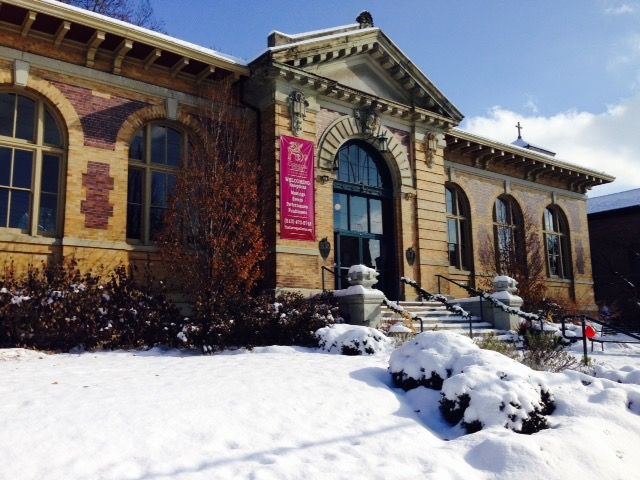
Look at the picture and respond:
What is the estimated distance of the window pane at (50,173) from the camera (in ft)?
42.9

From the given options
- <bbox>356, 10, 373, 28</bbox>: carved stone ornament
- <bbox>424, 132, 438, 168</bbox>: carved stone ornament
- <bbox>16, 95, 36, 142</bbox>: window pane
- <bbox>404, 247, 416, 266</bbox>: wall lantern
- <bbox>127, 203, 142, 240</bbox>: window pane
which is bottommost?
<bbox>404, 247, 416, 266</bbox>: wall lantern

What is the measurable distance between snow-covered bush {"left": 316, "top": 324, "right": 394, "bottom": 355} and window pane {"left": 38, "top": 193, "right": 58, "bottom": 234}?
22.8 feet

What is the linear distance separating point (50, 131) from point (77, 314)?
16.8 ft

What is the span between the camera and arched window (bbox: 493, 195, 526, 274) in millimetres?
21156

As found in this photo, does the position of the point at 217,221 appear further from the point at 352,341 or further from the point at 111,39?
the point at 111,39

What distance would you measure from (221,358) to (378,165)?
10.5 metres

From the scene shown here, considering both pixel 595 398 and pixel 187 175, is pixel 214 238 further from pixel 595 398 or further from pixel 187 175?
pixel 595 398

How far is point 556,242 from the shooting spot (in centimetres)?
2578

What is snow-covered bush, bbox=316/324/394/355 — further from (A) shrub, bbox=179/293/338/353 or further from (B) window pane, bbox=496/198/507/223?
(B) window pane, bbox=496/198/507/223

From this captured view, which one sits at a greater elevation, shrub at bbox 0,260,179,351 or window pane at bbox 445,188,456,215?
window pane at bbox 445,188,456,215

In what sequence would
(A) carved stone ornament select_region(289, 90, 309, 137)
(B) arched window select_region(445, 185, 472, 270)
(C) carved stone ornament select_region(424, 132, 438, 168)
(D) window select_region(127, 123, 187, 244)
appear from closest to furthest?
(D) window select_region(127, 123, 187, 244) → (A) carved stone ornament select_region(289, 90, 309, 137) → (C) carved stone ornament select_region(424, 132, 438, 168) → (B) arched window select_region(445, 185, 472, 270)

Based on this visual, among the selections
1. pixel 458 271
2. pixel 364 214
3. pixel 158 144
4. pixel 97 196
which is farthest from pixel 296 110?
pixel 458 271

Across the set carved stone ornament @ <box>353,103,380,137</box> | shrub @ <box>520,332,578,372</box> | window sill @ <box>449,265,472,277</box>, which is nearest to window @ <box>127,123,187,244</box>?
carved stone ornament @ <box>353,103,380,137</box>

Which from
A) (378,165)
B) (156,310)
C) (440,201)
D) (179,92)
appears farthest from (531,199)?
(156,310)
